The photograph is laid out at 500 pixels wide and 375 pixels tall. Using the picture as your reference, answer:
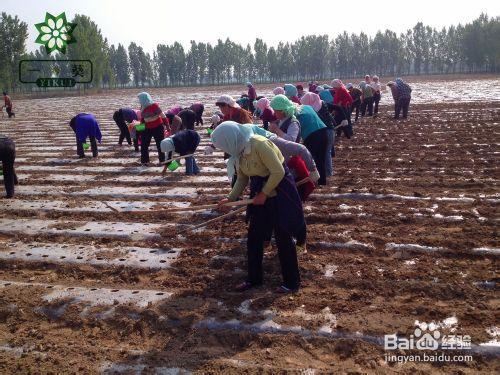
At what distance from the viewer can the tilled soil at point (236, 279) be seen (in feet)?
9.23

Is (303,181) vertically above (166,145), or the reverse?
(166,145)

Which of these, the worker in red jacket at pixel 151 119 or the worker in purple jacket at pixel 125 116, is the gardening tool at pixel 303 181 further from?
the worker in purple jacket at pixel 125 116

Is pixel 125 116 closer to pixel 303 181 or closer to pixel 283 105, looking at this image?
pixel 283 105

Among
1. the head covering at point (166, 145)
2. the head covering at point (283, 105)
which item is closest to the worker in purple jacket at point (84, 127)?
the head covering at point (166, 145)

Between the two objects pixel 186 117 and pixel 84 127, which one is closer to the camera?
pixel 186 117

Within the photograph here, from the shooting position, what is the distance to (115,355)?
284cm

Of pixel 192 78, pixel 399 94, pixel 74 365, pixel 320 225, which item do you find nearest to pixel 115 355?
pixel 74 365

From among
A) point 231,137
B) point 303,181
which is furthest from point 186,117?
point 231,137

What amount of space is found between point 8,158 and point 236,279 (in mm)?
4573

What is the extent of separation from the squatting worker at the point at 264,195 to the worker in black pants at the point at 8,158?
4.45m

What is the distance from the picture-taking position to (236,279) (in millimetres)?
3797

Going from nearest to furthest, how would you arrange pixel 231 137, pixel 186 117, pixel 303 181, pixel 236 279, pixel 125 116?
1. pixel 231 137
2. pixel 236 279
3. pixel 303 181
4. pixel 186 117
5. pixel 125 116

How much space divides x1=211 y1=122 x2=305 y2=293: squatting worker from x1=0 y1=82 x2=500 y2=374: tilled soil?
201 mm

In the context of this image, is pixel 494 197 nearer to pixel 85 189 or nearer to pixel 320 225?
pixel 320 225
